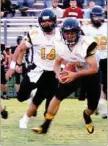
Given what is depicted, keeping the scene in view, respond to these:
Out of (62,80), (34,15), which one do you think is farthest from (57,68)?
(34,15)

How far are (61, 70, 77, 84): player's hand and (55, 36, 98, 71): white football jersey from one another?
0.52 feet

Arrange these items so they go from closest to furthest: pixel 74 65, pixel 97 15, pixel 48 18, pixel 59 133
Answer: pixel 74 65, pixel 59 133, pixel 48 18, pixel 97 15

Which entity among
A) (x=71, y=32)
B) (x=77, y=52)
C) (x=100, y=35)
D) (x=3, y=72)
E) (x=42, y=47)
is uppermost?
(x=71, y=32)

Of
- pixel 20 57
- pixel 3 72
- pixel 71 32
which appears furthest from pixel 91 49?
pixel 3 72

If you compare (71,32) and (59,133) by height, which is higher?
(71,32)

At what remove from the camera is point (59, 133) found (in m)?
7.41

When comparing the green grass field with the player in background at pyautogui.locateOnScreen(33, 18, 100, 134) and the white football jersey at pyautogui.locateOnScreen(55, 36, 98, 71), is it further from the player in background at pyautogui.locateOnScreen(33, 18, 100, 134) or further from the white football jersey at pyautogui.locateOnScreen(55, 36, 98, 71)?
the white football jersey at pyautogui.locateOnScreen(55, 36, 98, 71)

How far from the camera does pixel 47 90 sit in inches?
308

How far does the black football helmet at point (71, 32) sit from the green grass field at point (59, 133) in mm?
1035

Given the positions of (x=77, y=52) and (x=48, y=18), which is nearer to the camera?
(x=77, y=52)

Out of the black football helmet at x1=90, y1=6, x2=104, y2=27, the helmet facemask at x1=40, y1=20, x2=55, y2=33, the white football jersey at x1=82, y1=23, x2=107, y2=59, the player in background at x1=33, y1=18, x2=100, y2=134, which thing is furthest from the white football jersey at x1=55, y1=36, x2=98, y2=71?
the white football jersey at x1=82, y1=23, x2=107, y2=59

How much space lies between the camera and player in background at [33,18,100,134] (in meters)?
6.91

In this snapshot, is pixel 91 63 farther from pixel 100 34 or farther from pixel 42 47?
pixel 100 34

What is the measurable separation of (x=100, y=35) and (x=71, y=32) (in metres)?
2.35
